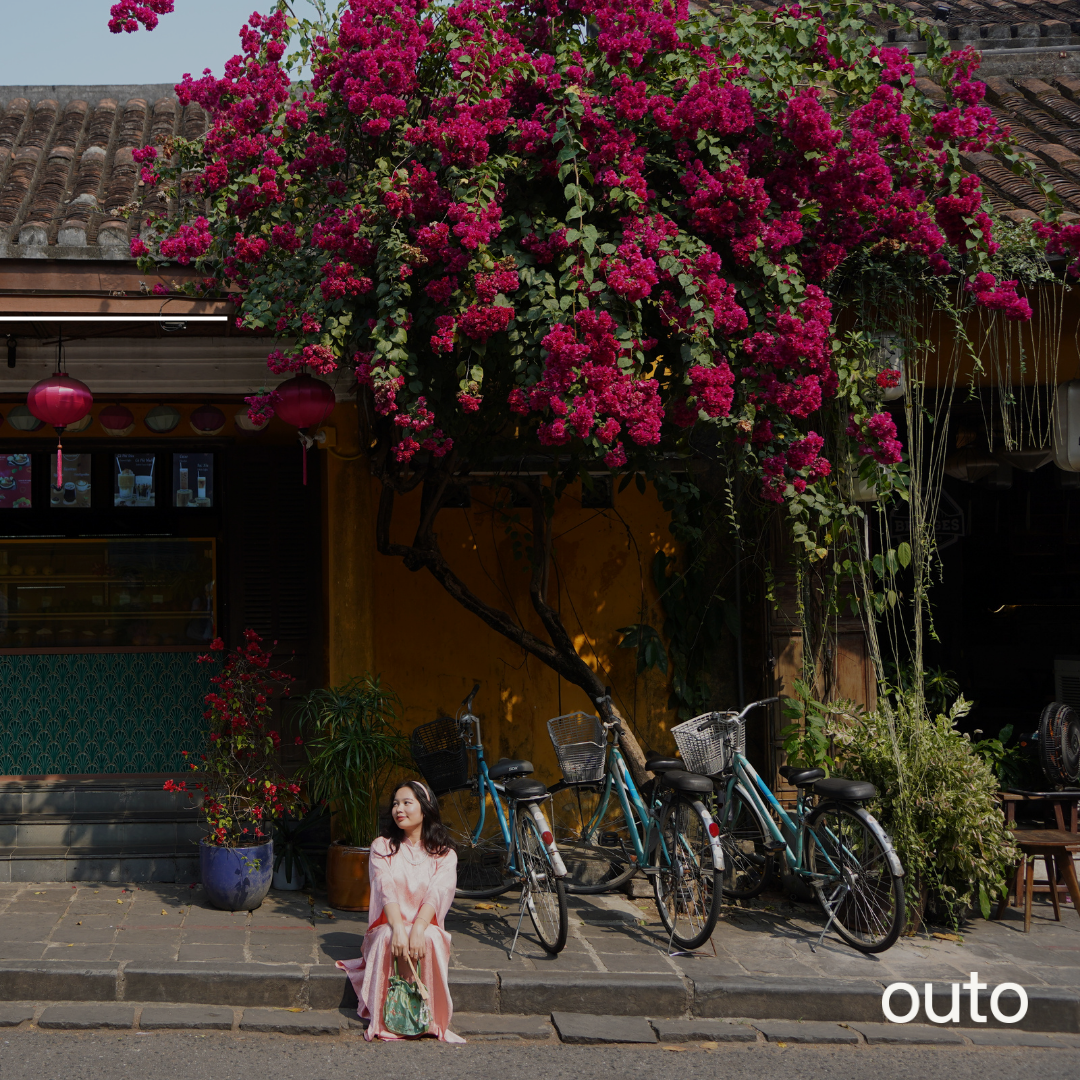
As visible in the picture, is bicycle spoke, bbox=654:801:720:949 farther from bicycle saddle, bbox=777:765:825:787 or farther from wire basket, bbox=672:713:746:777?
bicycle saddle, bbox=777:765:825:787

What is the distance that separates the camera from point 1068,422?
7.70m

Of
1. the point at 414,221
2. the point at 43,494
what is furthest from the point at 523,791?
the point at 43,494

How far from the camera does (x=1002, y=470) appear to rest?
10273 mm

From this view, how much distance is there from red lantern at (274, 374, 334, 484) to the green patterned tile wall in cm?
327

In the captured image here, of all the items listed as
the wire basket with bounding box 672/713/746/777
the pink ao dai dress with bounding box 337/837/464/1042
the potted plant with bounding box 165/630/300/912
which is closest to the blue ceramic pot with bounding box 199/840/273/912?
the potted plant with bounding box 165/630/300/912

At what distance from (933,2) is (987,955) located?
387 inches

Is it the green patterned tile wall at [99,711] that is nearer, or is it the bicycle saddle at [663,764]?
the bicycle saddle at [663,764]

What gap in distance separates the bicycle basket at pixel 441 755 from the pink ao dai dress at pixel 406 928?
1.34 metres

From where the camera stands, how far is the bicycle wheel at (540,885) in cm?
618

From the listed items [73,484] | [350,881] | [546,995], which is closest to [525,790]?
[546,995]

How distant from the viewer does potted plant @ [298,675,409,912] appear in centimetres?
698

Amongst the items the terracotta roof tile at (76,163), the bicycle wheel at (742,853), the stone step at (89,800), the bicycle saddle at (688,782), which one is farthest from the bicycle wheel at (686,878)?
the terracotta roof tile at (76,163)

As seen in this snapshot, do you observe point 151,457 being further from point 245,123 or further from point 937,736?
point 937,736

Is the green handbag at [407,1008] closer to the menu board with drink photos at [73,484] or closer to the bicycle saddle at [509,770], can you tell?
the bicycle saddle at [509,770]
